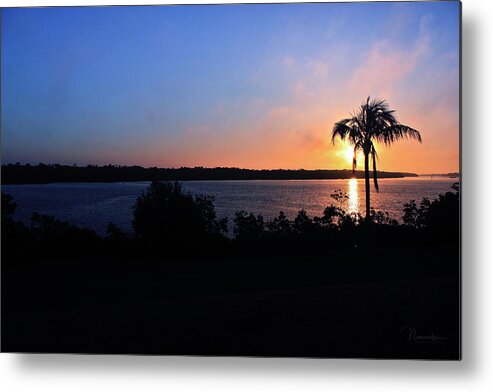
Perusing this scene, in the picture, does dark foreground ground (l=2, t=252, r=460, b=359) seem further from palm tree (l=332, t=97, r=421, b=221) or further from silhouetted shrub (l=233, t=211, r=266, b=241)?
palm tree (l=332, t=97, r=421, b=221)

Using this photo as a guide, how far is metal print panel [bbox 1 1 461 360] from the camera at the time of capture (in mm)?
3467

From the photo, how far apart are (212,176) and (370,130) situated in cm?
97

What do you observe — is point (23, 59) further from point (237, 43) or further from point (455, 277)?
point (455, 277)

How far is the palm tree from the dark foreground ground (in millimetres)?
475

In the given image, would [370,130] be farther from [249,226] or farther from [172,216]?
[172,216]

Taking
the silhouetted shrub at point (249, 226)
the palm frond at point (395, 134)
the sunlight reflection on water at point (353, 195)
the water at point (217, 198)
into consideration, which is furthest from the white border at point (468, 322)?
the silhouetted shrub at point (249, 226)

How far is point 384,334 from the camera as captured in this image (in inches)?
134

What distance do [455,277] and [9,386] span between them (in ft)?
8.86

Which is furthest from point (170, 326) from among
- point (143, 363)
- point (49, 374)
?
point (49, 374)
